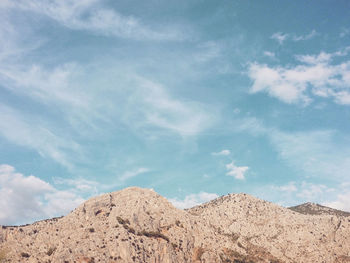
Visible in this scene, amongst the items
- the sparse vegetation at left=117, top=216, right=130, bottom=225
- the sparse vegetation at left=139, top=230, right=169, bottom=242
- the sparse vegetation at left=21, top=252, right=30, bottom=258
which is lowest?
the sparse vegetation at left=21, top=252, right=30, bottom=258

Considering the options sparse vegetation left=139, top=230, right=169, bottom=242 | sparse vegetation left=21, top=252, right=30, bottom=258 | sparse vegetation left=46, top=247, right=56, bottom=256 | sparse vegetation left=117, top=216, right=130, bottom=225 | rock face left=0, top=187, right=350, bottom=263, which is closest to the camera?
sparse vegetation left=21, top=252, right=30, bottom=258

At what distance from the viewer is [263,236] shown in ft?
649

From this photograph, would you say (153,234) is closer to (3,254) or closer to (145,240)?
(145,240)

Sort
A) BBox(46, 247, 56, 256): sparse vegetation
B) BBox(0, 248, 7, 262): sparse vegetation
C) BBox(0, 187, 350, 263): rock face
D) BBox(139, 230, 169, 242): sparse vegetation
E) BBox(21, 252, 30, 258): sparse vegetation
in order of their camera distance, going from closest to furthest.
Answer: BBox(0, 248, 7, 262): sparse vegetation, BBox(21, 252, 30, 258): sparse vegetation, BBox(46, 247, 56, 256): sparse vegetation, BBox(0, 187, 350, 263): rock face, BBox(139, 230, 169, 242): sparse vegetation

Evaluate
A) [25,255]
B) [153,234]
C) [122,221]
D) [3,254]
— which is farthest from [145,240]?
[3,254]

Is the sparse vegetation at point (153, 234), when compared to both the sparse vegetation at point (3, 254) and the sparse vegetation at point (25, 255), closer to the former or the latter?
the sparse vegetation at point (25, 255)

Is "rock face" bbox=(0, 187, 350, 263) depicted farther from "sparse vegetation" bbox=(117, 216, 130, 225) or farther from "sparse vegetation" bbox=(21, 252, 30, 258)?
"sparse vegetation" bbox=(21, 252, 30, 258)

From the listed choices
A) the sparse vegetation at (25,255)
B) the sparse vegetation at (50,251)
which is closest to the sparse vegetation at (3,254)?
the sparse vegetation at (25,255)

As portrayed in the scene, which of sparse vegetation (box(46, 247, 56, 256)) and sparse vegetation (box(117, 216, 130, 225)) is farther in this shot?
sparse vegetation (box(117, 216, 130, 225))

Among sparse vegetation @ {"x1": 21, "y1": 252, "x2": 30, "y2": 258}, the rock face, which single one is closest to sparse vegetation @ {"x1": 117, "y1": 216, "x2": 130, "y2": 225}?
the rock face

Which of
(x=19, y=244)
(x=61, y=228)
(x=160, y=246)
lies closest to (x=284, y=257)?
(x=160, y=246)

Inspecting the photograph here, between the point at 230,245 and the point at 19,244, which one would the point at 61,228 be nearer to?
the point at 19,244

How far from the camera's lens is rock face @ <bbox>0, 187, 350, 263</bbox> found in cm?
14950

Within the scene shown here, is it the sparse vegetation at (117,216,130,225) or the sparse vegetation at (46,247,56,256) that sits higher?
the sparse vegetation at (117,216,130,225)
